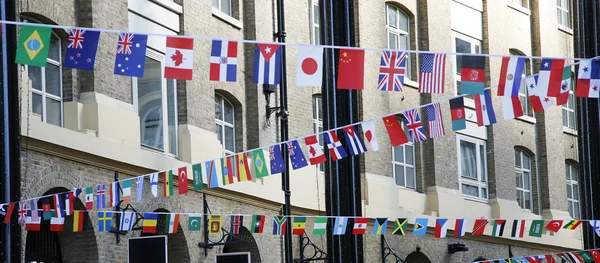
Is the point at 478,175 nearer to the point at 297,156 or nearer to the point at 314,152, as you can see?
the point at 297,156

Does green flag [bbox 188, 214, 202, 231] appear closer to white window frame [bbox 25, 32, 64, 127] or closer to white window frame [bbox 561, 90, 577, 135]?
white window frame [bbox 25, 32, 64, 127]

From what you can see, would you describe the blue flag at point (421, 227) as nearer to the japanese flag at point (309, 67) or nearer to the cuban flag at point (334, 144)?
the cuban flag at point (334, 144)

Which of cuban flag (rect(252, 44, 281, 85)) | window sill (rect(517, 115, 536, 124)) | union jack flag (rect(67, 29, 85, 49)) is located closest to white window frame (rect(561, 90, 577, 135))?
window sill (rect(517, 115, 536, 124))

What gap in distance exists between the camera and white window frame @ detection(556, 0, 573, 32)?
37328mm

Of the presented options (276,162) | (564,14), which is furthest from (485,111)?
(564,14)

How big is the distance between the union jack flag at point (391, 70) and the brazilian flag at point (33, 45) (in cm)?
412

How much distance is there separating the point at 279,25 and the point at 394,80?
1007cm

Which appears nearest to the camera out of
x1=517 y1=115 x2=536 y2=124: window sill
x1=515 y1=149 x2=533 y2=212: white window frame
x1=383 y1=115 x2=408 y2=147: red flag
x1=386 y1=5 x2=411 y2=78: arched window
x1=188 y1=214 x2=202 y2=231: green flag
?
x1=383 y1=115 x2=408 y2=147: red flag

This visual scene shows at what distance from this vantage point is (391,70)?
14.4 metres

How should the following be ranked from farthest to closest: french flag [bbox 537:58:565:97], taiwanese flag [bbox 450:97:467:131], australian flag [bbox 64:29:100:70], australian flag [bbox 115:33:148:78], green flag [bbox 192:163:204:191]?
green flag [bbox 192:163:204:191]
taiwanese flag [bbox 450:97:467:131]
french flag [bbox 537:58:565:97]
australian flag [bbox 115:33:148:78]
australian flag [bbox 64:29:100:70]

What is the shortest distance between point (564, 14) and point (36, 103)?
888 inches

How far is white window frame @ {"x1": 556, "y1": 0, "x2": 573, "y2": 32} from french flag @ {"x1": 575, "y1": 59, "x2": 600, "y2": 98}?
23327mm

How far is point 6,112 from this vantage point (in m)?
16.4

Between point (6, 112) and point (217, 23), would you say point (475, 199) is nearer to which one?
point (217, 23)
